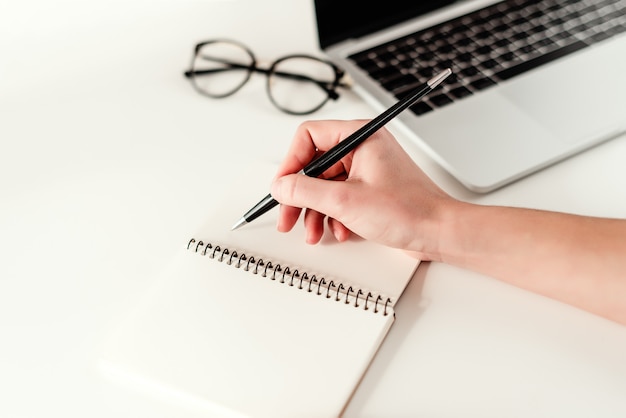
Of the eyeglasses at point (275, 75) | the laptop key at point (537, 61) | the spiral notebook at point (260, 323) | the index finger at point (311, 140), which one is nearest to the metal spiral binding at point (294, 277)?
the spiral notebook at point (260, 323)

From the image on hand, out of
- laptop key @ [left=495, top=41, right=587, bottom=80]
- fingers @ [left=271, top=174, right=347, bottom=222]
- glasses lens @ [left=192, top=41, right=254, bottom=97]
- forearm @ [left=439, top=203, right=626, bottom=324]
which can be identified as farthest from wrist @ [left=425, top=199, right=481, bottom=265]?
glasses lens @ [left=192, top=41, right=254, bottom=97]

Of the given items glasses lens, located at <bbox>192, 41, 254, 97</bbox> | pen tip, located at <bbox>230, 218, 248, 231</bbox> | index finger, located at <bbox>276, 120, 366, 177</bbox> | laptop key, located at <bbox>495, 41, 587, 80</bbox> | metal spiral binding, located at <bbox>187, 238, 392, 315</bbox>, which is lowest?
laptop key, located at <bbox>495, 41, 587, 80</bbox>

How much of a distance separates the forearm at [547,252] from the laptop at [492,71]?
97 millimetres

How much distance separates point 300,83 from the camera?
997mm

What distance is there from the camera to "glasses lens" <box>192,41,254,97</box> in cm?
99

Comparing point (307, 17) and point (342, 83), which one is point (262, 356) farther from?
point (307, 17)

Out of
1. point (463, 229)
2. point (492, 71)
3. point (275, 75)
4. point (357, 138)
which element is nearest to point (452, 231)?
point (463, 229)

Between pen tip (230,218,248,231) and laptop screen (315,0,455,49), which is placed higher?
laptop screen (315,0,455,49)

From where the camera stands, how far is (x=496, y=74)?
92cm

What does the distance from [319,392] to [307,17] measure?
2.29 feet

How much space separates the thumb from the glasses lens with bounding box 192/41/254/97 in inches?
12.6

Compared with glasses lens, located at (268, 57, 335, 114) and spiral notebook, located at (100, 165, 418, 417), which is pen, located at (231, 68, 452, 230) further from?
glasses lens, located at (268, 57, 335, 114)

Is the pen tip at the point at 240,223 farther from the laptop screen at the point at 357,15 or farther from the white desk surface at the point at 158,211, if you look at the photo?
the laptop screen at the point at 357,15

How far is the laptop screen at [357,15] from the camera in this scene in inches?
36.6
